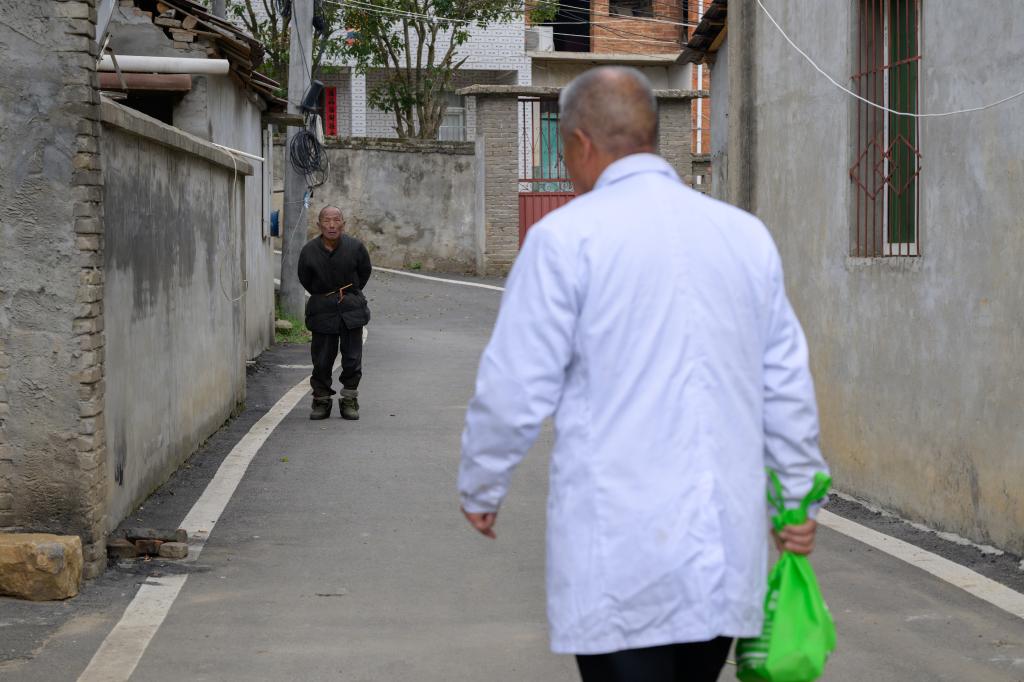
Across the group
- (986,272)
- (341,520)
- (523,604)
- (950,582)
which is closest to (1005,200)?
A: (986,272)

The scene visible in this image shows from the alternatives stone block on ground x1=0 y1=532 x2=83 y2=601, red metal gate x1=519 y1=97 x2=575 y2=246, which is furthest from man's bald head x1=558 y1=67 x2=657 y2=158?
red metal gate x1=519 y1=97 x2=575 y2=246

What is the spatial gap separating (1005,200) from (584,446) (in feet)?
16.4

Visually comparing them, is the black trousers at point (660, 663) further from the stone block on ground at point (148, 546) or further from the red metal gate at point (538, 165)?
the red metal gate at point (538, 165)

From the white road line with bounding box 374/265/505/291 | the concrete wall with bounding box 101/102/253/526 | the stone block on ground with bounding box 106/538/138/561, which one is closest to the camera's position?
the stone block on ground with bounding box 106/538/138/561

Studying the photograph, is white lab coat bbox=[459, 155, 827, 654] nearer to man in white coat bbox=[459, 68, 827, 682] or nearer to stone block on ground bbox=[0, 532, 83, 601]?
man in white coat bbox=[459, 68, 827, 682]

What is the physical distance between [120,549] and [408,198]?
2269cm

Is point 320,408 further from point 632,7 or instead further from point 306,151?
point 632,7

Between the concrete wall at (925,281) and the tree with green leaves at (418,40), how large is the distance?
22649mm

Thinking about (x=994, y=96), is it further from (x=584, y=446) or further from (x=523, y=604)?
(x=584, y=446)

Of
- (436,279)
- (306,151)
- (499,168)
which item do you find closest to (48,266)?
(306,151)

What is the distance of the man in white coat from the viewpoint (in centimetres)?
300

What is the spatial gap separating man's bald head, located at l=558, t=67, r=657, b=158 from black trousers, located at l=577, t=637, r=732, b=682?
1.09 meters

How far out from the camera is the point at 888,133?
9.03 m

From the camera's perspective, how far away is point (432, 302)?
25328mm
